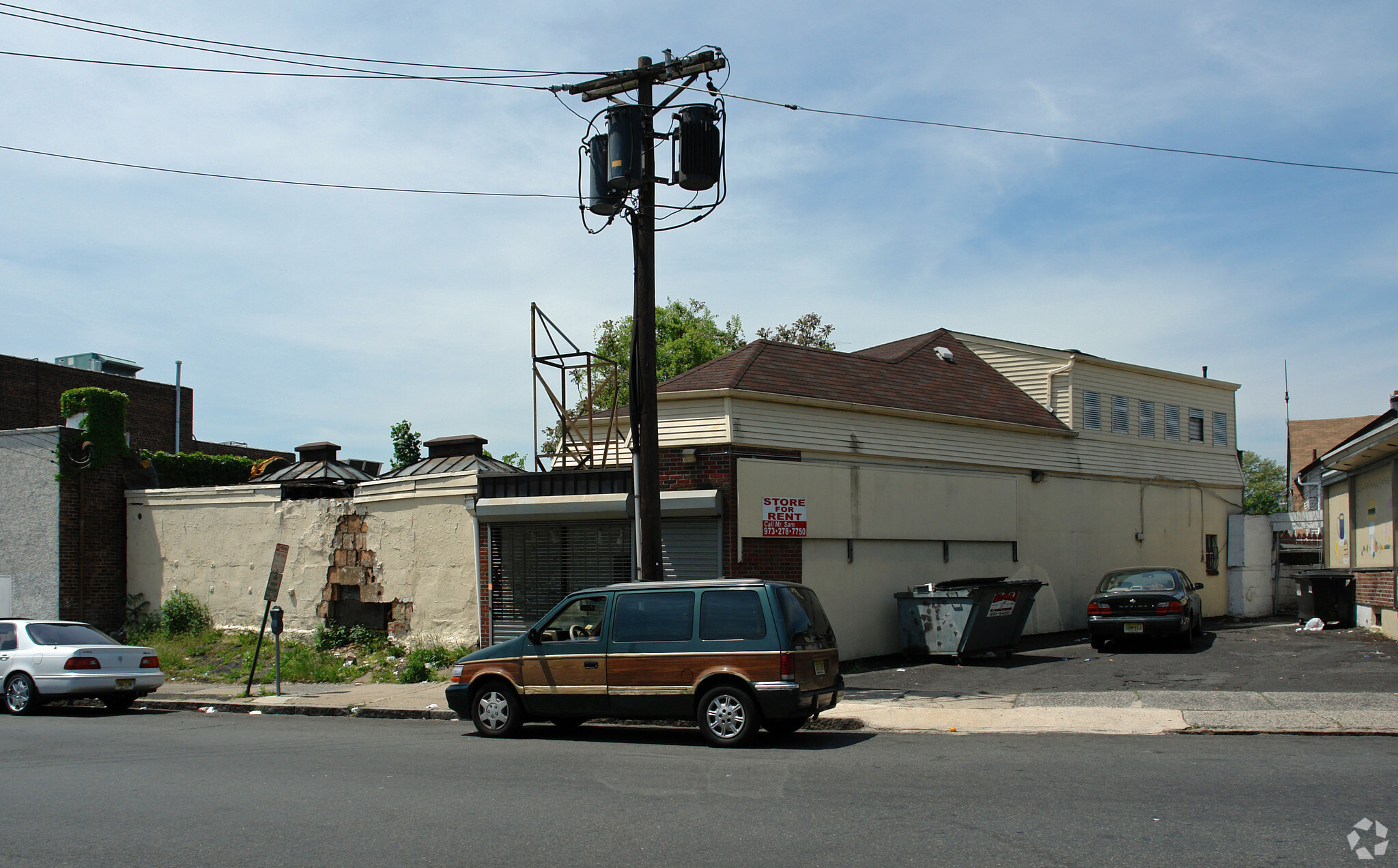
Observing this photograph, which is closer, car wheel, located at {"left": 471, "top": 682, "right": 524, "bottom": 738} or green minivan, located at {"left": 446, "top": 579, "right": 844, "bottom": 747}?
green minivan, located at {"left": 446, "top": 579, "right": 844, "bottom": 747}

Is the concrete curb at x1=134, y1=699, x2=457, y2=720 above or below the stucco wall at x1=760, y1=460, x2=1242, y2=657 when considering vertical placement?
below

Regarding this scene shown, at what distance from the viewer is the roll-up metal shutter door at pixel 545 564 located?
16.7 meters

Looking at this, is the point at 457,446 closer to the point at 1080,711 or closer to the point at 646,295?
the point at 646,295

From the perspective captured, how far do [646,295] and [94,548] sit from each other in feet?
49.6

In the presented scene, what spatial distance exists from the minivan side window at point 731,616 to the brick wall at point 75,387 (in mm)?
28625

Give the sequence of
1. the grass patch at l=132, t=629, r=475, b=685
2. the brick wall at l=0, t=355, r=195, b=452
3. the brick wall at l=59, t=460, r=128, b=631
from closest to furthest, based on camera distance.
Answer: the grass patch at l=132, t=629, r=475, b=685
the brick wall at l=59, t=460, r=128, b=631
the brick wall at l=0, t=355, r=195, b=452

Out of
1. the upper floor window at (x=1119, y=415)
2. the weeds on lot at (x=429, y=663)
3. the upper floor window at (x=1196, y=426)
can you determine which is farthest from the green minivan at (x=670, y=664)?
the upper floor window at (x=1196, y=426)

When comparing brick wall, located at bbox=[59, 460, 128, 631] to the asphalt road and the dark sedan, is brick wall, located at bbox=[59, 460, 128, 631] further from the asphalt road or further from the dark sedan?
the dark sedan

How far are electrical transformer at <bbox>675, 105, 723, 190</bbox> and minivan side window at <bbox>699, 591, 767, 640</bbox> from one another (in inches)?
251

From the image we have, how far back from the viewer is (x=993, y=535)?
20.0 meters

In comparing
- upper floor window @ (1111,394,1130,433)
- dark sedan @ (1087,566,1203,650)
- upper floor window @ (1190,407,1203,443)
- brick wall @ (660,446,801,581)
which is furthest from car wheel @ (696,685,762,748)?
upper floor window @ (1190,407,1203,443)

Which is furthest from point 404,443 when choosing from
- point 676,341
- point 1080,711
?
point 1080,711

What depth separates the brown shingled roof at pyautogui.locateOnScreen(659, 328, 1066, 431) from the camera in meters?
17.6

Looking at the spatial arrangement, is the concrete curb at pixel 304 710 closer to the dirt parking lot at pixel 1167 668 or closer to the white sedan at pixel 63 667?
the white sedan at pixel 63 667
